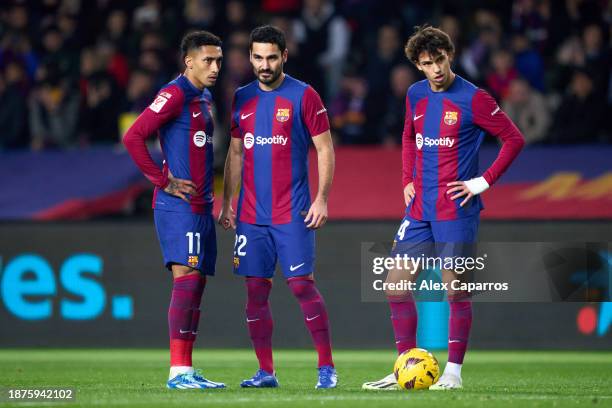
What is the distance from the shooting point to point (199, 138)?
8922 millimetres

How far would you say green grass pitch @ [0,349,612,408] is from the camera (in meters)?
7.77

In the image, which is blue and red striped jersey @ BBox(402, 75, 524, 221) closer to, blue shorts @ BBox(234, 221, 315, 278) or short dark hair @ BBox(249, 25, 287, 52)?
blue shorts @ BBox(234, 221, 315, 278)

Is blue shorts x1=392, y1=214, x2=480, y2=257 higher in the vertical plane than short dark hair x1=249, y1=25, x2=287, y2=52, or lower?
lower

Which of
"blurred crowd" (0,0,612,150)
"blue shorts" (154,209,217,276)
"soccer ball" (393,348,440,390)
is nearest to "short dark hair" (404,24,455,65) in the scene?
"blue shorts" (154,209,217,276)

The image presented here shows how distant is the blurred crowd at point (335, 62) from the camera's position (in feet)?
48.4

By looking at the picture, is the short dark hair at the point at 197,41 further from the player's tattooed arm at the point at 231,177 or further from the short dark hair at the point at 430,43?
the short dark hair at the point at 430,43

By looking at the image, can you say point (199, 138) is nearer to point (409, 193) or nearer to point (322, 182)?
point (322, 182)

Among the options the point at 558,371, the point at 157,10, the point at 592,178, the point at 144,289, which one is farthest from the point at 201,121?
the point at 157,10

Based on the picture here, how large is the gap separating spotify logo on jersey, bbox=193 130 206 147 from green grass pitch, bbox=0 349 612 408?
168cm

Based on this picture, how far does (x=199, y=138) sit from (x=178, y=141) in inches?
5.7

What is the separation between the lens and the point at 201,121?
895 cm

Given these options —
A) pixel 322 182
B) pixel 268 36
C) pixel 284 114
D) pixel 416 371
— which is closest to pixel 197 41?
pixel 268 36

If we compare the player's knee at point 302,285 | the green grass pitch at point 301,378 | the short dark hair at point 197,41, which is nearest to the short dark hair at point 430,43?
the short dark hair at point 197,41

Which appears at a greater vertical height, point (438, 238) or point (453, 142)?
point (453, 142)
